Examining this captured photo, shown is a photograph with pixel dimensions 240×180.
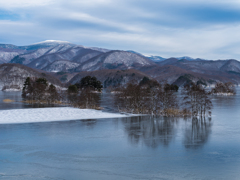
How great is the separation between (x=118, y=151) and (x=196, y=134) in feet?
25.7

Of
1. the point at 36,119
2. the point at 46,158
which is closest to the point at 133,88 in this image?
the point at 36,119

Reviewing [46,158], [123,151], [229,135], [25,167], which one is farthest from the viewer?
[229,135]

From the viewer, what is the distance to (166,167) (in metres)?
12.2

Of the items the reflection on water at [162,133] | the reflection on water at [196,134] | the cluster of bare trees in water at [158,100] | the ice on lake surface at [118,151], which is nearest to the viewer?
the ice on lake surface at [118,151]

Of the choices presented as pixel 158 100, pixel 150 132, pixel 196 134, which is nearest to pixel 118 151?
pixel 150 132

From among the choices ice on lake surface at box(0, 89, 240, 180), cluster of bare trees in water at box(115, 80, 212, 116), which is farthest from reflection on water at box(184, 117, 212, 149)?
cluster of bare trees in water at box(115, 80, 212, 116)

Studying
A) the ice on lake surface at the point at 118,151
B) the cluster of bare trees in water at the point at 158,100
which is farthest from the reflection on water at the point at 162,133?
the cluster of bare trees in water at the point at 158,100

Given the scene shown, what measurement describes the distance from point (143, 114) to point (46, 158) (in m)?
19.6

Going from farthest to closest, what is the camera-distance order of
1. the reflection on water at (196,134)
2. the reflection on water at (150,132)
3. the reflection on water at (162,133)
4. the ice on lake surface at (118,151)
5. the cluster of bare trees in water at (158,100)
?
the cluster of bare trees in water at (158,100) → the reflection on water at (150,132) → the reflection on water at (162,133) → the reflection on water at (196,134) → the ice on lake surface at (118,151)

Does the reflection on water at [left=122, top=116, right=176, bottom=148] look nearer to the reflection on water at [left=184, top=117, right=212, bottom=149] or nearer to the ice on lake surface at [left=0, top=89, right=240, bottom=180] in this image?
the ice on lake surface at [left=0, top=89, right=240, bottom=180]

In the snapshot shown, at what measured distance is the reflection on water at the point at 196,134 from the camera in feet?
55.5

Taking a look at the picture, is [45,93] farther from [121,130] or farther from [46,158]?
[46,158]

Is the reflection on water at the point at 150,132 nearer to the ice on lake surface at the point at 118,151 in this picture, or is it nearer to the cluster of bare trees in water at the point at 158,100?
the ice on lake surface at the point at 118,151

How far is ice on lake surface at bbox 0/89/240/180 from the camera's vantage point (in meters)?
11.5
